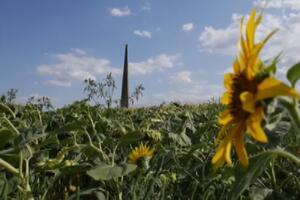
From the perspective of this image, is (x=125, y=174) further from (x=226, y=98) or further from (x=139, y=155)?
(x=226, y=98)

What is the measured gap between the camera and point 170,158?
5.32 ft

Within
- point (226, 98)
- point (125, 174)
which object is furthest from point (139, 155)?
point (226, 98)

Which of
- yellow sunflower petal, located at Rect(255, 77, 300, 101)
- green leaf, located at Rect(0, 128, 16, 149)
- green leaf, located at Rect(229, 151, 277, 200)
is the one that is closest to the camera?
yellow sunflower petal, located at Rect(255, 77, 300, 101)

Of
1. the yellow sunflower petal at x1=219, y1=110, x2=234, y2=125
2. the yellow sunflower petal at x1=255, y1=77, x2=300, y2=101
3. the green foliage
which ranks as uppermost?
the yellow sunflower petal at x1=255, y1=77, x2=300, y2=101

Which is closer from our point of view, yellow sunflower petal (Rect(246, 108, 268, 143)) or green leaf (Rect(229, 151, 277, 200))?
yellow sunflower petal (Rect(246, 108, 268, 143))

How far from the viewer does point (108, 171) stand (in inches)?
53.6

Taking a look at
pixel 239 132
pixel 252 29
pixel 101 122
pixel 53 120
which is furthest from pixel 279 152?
pixel 53 120

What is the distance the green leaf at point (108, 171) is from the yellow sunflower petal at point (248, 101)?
2.23ft

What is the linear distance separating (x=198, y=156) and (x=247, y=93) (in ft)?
3.48

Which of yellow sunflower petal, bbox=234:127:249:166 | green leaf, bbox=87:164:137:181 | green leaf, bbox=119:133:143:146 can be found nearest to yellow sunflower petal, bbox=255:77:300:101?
yellow sunflower petal, bbox=234:127:249:166

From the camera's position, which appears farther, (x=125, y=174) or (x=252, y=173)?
(x=125, y=174)

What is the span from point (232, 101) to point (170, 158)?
0.76 m

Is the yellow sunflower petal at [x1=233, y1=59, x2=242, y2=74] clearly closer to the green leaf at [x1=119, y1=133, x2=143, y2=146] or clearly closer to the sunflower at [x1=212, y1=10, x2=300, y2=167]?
the sunflower at [x1=212, y1=10, x2=300, y2=167]

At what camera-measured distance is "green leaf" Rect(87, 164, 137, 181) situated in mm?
1329
